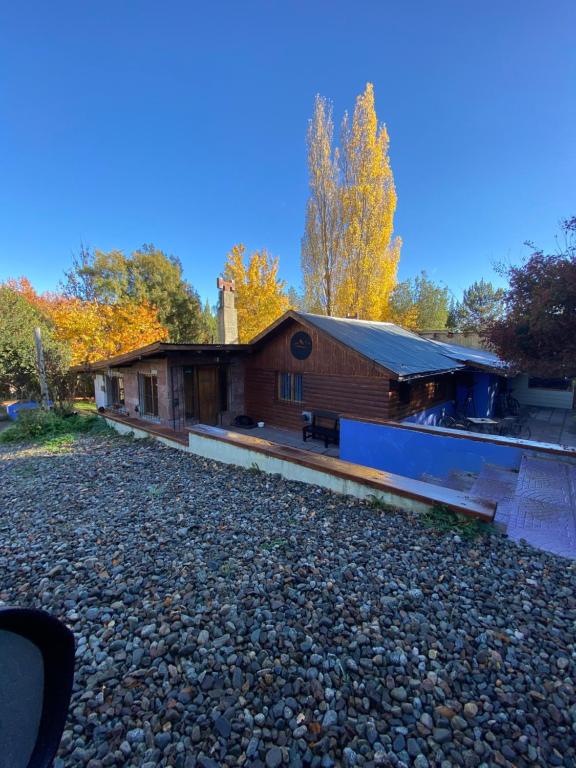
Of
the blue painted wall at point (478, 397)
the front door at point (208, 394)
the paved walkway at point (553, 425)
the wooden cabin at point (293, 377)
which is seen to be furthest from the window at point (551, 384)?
the front door at point (208, 394)

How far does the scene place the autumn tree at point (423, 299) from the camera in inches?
1068

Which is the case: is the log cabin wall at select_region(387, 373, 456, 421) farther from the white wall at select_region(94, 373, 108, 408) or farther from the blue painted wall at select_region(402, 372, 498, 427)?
the white wall at select_region(94, 373, 108, 408)

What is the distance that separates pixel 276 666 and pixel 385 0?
14759mm

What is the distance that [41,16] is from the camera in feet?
26.8

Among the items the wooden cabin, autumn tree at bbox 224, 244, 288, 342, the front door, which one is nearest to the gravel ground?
the wooden cabin

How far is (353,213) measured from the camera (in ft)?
60.8

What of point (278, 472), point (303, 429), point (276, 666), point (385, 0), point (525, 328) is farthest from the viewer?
point (303, 429)

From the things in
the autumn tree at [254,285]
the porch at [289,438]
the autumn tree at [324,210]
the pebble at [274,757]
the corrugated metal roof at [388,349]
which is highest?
the autumn tree at [324,210]

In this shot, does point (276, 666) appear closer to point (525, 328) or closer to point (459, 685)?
point (459, 685)

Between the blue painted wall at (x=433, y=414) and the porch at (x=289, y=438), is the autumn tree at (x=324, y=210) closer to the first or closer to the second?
the blue painted wall at (x=433, y=414)

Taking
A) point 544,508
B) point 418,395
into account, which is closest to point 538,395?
point 418,395

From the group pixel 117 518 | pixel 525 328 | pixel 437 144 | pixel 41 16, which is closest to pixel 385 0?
pixel 437 144

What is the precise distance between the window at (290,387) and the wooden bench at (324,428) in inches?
39.4

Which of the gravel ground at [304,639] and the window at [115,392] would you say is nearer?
the gravel ground at [304,639]
